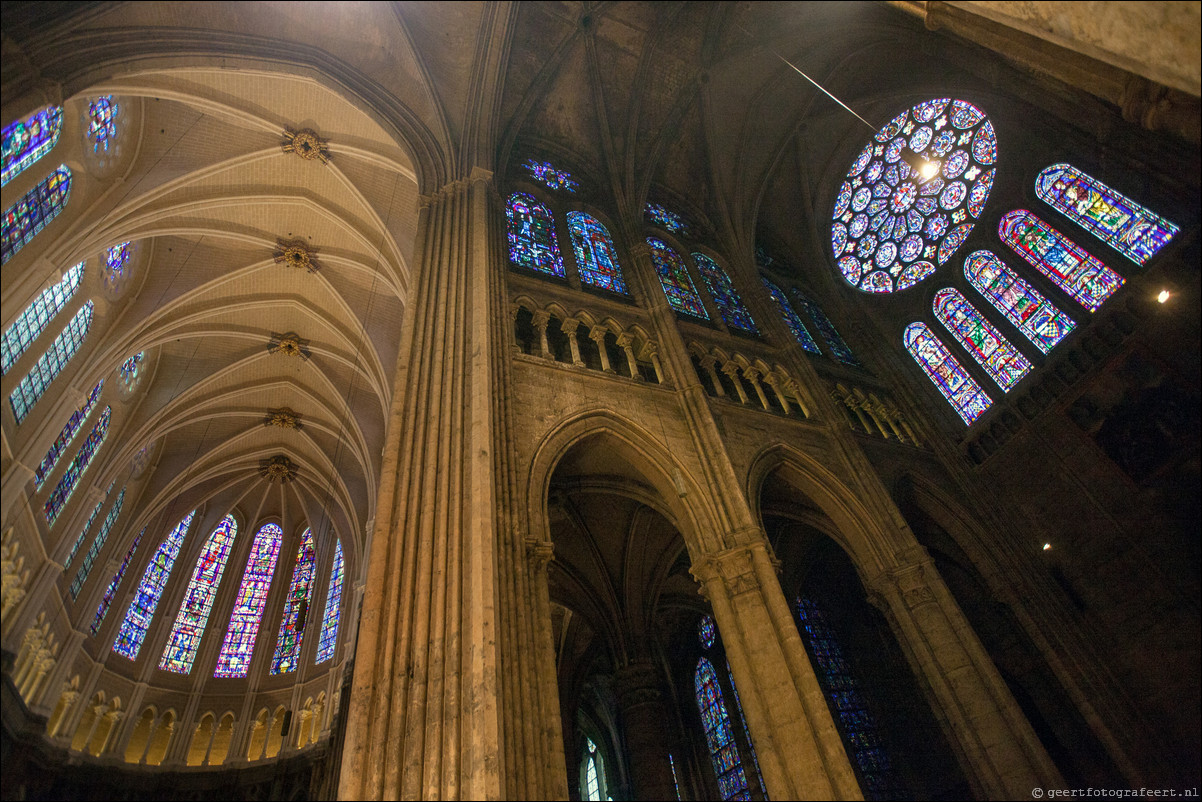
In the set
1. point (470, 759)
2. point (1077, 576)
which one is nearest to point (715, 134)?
point (1077, 576)

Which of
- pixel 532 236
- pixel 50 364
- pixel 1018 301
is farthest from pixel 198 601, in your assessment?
pixel 1018 301

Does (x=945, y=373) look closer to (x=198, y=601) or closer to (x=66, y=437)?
(x=66, y=437)

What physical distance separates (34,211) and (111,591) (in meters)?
9.44

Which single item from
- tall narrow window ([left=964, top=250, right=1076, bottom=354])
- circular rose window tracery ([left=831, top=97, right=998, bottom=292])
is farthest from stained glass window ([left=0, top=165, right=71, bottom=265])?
tall narrow window ([left=964, top=250, right=1076, bottom=354])

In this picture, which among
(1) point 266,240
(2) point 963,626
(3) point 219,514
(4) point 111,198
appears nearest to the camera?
(2) point 963,626

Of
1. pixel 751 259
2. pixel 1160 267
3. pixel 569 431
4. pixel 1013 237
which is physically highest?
pixel 751 259

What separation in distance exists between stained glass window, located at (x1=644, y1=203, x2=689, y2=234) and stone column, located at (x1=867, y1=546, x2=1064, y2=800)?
925 cm

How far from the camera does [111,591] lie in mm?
15492

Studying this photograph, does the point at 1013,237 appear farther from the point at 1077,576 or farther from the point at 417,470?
the point at 417,470

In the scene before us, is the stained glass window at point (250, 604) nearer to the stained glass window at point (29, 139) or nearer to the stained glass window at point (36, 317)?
the stained glass window at point (36, 317)

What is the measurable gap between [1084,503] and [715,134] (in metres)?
11.4

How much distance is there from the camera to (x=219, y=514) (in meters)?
18.9

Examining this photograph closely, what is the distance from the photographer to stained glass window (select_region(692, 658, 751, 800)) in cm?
1245

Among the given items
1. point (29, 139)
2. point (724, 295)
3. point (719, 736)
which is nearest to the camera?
point (29, 139)
